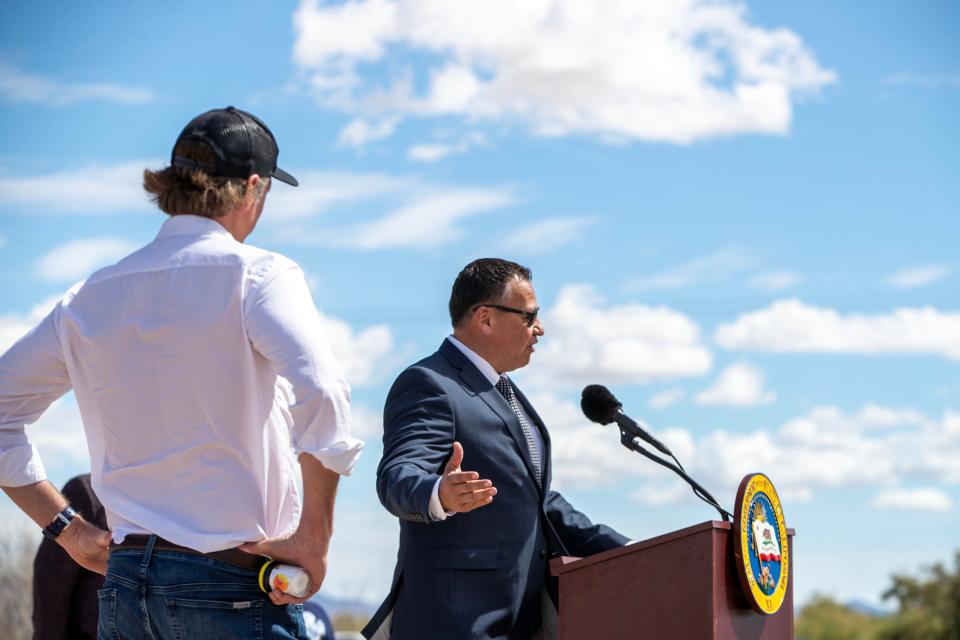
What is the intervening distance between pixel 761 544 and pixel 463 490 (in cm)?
95

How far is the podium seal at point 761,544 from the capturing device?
3424 millimetres

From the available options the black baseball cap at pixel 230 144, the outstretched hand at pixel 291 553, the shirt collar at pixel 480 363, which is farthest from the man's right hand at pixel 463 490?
the shirt collar at pixel 480 363

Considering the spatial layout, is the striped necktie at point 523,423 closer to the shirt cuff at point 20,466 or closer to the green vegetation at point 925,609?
the shirt cuff at point 20,466

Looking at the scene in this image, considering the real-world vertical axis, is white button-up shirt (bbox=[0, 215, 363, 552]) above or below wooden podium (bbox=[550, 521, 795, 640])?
above

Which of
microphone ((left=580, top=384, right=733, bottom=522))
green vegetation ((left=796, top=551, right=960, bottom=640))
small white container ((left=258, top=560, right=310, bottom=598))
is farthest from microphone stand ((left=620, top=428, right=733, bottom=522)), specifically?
green vegetation ((left=796, top=551, right=960, bottom=640))

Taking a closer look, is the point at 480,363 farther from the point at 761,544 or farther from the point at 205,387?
the point at 205,387

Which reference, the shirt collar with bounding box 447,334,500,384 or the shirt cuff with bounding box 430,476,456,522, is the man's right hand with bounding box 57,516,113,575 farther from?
the shirt collar with bounding box 447,334,500,384

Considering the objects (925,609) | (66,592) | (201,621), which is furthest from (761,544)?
(925,609)

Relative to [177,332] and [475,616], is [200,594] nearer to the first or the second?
[177,332]

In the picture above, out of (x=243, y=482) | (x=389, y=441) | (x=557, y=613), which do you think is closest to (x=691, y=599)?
(x=557, y=613)

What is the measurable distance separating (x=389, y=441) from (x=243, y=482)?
1.22m

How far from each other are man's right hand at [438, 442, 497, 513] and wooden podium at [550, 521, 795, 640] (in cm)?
62

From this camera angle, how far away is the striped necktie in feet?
→ 13.4

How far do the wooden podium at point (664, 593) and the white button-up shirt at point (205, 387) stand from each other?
3.94 feet
